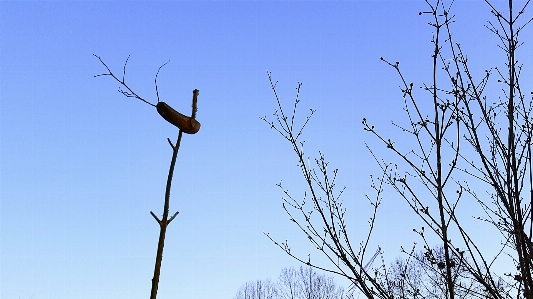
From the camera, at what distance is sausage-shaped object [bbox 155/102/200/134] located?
78.4 inches

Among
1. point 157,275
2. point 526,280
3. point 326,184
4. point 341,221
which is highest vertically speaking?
point 326,184

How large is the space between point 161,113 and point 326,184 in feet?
4.37

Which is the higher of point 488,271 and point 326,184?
point 326,184

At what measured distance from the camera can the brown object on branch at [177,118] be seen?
1.99 m

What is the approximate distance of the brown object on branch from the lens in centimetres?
199

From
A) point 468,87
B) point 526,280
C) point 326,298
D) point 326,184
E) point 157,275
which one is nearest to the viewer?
point 157,275

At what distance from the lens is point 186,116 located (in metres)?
2.04

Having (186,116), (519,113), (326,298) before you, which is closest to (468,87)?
(519,113)

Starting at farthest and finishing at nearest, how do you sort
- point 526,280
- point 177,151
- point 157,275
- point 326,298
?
point 326,298 → point 526,280 → point 177,151 → point 157,275

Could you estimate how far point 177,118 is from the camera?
2.01 m

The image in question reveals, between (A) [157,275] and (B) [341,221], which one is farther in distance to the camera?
(B) [341,221]

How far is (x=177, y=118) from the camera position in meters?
2.01

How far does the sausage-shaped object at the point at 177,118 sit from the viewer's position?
1.99 meters

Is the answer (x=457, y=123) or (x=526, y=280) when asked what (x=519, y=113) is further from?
(x=526, y=280)
